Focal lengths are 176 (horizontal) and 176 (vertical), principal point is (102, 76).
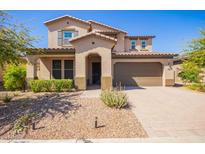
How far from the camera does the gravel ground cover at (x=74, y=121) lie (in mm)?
6008

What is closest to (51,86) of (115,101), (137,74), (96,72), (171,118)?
(96,72)

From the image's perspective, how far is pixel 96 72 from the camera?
65.8 ft

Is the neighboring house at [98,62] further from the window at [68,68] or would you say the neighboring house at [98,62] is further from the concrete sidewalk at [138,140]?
the concrete sidewalk at [138,140]

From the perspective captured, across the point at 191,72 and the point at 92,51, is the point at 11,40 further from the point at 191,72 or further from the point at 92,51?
the point at 191,72

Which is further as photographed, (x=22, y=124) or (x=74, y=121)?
(x=74, y=121)

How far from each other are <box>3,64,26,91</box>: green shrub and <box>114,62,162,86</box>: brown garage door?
370 inches

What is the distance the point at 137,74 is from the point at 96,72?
4599mm

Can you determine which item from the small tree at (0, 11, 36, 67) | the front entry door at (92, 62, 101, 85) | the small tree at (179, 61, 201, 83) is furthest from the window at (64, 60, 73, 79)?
the small tree at (179, 61, 201, 83)

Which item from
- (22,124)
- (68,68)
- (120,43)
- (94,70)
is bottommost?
(22,124)

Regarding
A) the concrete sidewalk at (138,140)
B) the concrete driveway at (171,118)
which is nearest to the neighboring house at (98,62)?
the concrete driveway at (171,118)

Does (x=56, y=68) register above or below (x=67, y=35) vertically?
below

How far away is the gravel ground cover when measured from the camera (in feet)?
19.7
